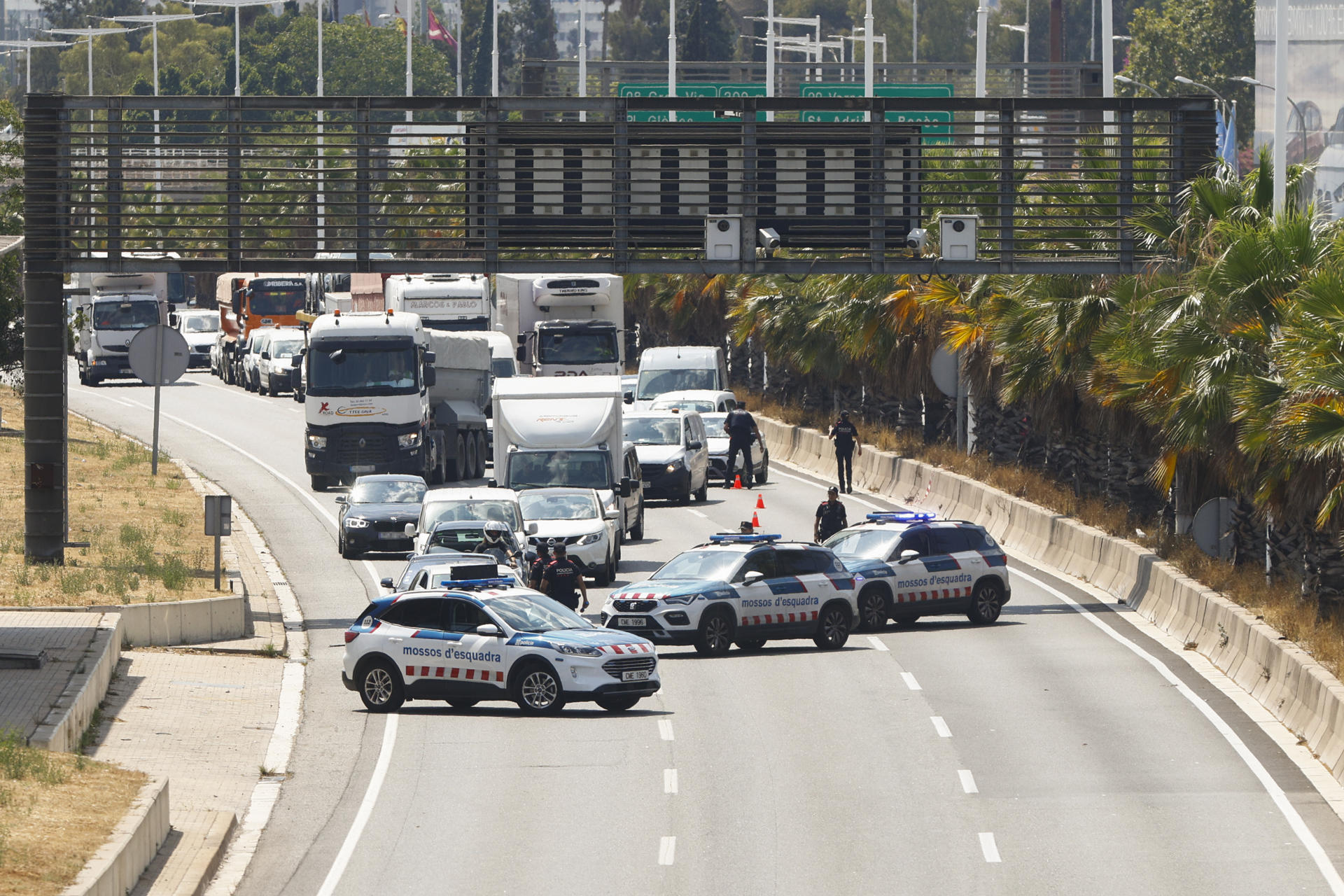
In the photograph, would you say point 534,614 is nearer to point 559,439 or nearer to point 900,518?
point 900,518

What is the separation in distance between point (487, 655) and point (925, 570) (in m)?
8.38

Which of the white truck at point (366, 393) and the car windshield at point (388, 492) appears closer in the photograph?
the car windshield at point (388, 492)

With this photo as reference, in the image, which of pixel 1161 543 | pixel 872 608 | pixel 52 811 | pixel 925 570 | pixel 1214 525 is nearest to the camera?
pixel 52 811

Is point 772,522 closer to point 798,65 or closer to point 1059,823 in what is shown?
point 1059,823

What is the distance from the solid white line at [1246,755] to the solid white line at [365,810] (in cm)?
761

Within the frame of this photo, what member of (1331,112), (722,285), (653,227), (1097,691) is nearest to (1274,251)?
(1097,691)

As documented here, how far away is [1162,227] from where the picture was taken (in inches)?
1270

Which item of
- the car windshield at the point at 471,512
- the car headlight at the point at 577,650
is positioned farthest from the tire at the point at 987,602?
the car headlight at the point at 577,650

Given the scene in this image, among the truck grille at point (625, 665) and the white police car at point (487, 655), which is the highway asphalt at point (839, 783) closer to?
the white police car at point (487, 655)

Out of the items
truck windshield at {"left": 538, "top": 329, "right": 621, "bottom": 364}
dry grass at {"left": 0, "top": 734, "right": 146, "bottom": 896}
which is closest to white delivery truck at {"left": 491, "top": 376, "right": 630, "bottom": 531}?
truck windshield at {"left": 538, "top": 329, "right": 621, "bottom": 364}

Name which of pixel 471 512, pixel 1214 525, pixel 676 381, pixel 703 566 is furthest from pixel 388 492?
pixel 676 381

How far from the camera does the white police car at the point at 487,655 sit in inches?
920

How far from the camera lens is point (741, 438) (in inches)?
1820

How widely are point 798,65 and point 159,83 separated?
336 feet
